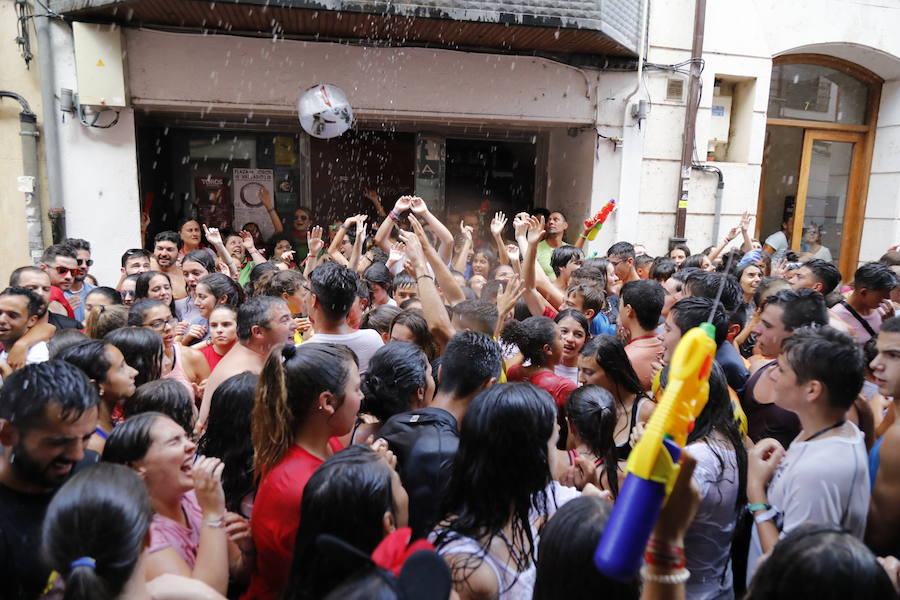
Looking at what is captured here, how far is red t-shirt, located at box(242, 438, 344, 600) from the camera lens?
6.30 feet


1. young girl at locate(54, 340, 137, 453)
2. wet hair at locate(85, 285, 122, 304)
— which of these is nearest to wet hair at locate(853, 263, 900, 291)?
young girl at locate(54, 340, 137, 453)

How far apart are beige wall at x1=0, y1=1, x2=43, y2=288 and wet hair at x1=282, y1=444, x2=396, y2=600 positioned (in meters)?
7.06

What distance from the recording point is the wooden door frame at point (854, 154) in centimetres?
982

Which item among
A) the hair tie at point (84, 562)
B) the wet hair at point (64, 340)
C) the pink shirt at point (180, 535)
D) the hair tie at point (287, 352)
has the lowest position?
the pink shirt at point (180, 535)

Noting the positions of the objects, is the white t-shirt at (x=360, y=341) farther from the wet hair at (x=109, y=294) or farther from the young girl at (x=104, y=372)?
the wet hair at (x=109, y=294)

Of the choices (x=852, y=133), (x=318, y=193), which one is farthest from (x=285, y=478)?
(x=852, y=133)

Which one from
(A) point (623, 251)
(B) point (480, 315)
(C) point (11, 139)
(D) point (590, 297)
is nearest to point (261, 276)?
(B) point (480, 315)

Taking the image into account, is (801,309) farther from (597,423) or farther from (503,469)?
(503,469)

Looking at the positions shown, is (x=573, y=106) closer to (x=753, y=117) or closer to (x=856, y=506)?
(x=753, y=117)

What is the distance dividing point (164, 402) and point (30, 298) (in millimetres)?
1628

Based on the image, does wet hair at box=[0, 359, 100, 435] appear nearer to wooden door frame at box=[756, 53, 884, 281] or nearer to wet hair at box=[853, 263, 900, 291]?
wet hair at box=[853, 263, 900, 291]

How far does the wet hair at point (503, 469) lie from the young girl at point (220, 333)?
7.45ft

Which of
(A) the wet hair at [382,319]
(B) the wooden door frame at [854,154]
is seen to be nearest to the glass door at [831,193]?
(B) the wooden door frame at [854,154]

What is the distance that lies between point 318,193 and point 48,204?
392 cm
